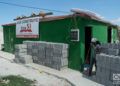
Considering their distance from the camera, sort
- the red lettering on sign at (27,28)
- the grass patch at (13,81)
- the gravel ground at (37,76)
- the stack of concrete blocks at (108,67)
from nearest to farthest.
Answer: the stack of concrete blocks at (108,67) → the grass patch at (13,81) → the gravel ground at (37,76) → the red lettering on sign at (27,28)

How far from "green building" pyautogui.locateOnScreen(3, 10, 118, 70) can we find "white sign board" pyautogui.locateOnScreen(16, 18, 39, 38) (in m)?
0.39

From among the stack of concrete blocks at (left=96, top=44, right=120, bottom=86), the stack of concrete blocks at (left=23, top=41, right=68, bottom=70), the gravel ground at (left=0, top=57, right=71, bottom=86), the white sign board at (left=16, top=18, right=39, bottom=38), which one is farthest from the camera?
the white sign board at (left=16, top=18, right=39, bottom=38)

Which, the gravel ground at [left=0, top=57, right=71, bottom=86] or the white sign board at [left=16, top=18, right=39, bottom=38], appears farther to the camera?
the white sign board at [left=16, top=18, right=39, bottom=38]

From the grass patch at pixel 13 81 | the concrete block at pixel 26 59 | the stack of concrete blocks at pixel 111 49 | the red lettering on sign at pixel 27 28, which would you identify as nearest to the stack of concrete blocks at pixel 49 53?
the concrete block at pixel 26 59

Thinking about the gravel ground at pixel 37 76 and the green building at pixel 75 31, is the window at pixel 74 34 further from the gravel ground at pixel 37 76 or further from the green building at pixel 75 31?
the gravel ground at pixel 37 76

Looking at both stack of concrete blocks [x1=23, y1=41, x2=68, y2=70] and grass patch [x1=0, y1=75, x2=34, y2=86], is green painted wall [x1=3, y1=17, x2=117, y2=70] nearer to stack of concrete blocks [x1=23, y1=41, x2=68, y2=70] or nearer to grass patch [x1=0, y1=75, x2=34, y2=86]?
stack of concrete blocks [x1=23, y1=41, x2=68, y2=70]

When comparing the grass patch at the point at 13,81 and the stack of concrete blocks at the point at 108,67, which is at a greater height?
the stack of concrete blocks at the point at 108,67

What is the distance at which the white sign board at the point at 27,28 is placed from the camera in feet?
42.5

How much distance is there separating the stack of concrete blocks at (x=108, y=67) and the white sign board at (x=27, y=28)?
237 inches

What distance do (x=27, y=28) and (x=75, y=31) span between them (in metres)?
4.99

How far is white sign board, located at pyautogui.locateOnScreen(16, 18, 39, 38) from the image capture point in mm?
12961

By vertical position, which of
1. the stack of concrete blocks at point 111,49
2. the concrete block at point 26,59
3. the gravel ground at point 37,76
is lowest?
the gravel ground at point 37,76

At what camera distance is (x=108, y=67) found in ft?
24.1

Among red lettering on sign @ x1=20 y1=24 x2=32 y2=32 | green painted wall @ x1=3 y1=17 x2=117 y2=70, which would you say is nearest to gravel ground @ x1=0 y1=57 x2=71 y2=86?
green painted wall @ x1=3 y1=17 x2=117 y2=70
